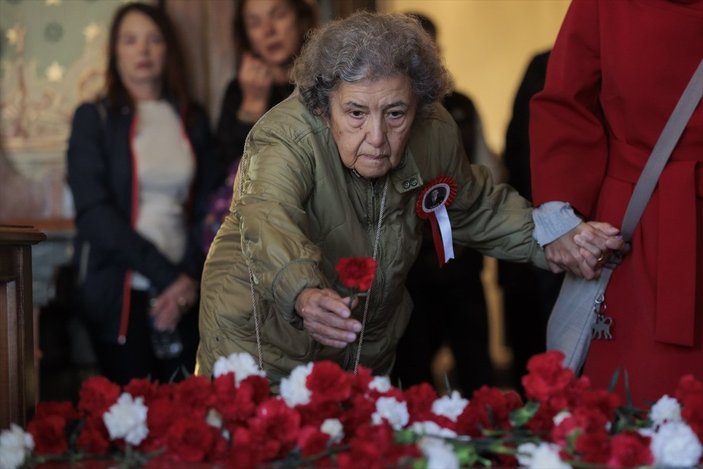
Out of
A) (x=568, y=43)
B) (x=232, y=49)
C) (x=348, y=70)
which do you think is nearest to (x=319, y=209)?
(x=348, y=70)

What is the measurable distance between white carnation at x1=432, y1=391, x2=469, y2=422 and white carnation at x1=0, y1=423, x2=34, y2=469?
731 mm

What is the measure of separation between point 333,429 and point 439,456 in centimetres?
25

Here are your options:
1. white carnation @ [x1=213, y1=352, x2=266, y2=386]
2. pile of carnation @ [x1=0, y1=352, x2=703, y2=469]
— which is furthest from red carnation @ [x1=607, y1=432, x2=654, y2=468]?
white carnation @ [x1=213, y1=352, x2=266, y2=386]

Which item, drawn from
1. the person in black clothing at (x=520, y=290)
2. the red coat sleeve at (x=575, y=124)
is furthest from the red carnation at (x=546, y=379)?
the person in black clothing at (x=520, y=290)

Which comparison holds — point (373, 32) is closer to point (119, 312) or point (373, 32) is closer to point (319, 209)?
point (319, 209)

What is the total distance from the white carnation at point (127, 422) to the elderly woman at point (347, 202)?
430 mm

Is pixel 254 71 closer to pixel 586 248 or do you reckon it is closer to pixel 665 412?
pixel 586 248

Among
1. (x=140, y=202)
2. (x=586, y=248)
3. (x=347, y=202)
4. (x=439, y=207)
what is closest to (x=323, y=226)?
(x=347, y=202)

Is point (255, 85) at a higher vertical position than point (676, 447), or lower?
higher

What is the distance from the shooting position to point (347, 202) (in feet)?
9.74

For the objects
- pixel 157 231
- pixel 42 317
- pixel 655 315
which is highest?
pixel 655 315

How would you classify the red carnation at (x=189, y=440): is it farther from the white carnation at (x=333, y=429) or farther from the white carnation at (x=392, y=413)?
the white carnation at (x=392, y=413)

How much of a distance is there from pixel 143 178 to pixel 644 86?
2655mm

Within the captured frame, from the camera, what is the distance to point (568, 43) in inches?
129
